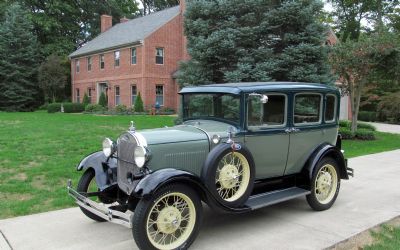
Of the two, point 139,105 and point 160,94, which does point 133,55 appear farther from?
point 139,105

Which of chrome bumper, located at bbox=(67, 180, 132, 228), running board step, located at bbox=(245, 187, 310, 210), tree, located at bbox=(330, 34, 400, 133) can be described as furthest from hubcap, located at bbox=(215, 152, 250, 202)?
tree, located at bbox=(330, 34, 400, 133)

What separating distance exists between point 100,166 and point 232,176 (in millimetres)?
1671

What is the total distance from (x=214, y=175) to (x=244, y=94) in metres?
1.09

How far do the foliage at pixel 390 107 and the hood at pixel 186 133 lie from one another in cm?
2383

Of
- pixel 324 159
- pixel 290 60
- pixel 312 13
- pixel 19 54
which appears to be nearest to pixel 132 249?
pixel 324 159

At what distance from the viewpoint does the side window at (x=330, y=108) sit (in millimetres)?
5961

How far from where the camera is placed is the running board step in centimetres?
480

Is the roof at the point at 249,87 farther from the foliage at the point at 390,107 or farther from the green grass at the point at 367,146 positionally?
the foliage at the point at 390,107

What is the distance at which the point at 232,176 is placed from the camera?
470cm

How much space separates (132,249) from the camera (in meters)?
4.26

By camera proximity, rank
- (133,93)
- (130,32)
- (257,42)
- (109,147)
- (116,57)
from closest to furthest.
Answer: (109,147)
(257,42)
(133,93)
(116,57)
(130,32)

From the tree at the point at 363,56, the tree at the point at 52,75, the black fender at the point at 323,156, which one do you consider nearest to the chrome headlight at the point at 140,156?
the black fender at the point at 323,156

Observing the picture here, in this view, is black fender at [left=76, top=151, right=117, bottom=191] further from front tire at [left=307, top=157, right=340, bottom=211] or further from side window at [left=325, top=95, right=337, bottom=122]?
side window at [left=325, top=95, right=337, bottom=122]

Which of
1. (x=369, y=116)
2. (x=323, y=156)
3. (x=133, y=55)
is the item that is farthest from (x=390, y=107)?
(x=323, y=156)
